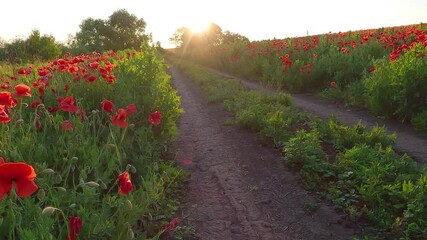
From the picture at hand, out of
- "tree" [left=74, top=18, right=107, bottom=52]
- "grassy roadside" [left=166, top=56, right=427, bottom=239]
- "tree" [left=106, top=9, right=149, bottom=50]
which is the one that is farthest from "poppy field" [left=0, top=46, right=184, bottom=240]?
"tree" [left=106, top=9, right=149, bottom=50]

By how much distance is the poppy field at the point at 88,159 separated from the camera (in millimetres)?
2414

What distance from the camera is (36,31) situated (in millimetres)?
40438

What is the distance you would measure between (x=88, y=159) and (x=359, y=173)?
2910 mm

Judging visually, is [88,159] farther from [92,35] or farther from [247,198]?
[92,35]

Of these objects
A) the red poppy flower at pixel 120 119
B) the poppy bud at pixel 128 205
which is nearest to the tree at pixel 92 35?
the red poppy flower at pixel 120 119

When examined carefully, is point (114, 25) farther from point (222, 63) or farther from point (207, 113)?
point (207, 113)

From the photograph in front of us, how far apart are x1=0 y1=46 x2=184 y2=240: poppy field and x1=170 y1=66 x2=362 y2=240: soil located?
36 centimetres

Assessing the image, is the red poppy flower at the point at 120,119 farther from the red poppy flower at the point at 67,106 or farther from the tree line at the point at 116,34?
the tree line at the point at 116,34

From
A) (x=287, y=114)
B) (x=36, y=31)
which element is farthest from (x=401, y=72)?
(x=36, y=31)

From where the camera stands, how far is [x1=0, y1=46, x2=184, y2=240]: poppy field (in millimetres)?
2414

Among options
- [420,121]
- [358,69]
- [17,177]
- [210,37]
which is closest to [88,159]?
[17,177]

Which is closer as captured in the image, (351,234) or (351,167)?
(351,234)

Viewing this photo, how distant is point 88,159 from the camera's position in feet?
11.5

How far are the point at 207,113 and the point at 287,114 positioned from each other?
242 centimetres
